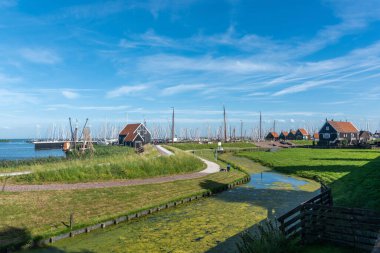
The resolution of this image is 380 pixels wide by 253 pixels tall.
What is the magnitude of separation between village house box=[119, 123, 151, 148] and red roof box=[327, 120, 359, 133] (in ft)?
209

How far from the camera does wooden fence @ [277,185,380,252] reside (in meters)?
12.3

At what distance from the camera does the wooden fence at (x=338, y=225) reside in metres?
12.3

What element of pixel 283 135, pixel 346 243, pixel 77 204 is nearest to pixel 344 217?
pixel 346 243

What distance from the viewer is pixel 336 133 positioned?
340 ft

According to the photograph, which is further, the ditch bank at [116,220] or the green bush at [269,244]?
the ditch bank at [116,220]

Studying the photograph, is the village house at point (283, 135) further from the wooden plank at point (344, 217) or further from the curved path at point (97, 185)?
the wooden plank at point (344, 217)

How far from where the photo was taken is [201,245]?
620 inches

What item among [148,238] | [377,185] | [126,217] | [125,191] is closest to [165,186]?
[125,191]

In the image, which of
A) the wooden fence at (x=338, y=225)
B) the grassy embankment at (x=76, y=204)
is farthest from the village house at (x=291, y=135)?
the wooden fence at (x=338, y=225)

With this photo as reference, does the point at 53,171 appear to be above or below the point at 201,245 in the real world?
above

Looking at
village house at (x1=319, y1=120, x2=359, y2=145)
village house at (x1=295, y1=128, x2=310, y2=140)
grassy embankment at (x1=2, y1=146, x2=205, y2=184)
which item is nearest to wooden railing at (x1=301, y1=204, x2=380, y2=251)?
grassy embankment at (x1=2, y1=146, x2=205, y2=184)

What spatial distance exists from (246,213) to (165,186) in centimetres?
1071

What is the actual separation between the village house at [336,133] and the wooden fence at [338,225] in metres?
98.1

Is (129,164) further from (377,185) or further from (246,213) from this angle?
(377,185)
